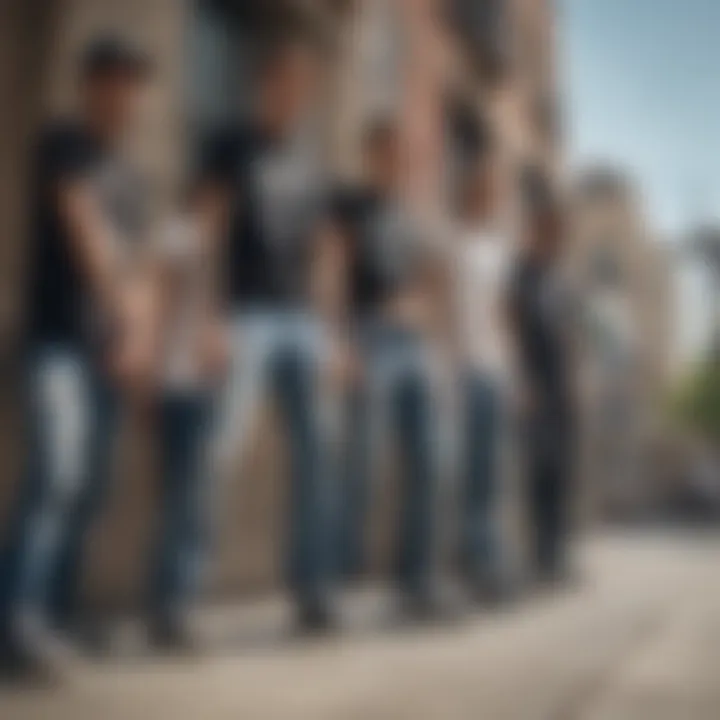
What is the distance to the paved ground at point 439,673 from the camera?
254 centimetres

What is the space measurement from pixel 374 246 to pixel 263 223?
44 centimetres

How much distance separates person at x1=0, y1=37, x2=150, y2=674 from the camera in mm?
2951

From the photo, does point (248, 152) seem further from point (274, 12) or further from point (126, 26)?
point (274, 12)

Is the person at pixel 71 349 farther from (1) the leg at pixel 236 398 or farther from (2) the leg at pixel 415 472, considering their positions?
(2) the leg at pixel 415 472

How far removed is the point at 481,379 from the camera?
176 inches

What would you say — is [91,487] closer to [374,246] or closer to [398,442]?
[374,246]

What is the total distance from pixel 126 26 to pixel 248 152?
2.48 ft

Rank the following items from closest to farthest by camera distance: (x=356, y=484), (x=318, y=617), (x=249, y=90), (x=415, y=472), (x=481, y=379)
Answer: (x=318, y=617)
(x=356, y=484)
(x=415, y=472)
(x=481, y=379)
(x=249, y=90)

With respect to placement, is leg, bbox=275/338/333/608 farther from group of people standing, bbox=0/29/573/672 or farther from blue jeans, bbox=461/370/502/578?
blue jeans, bbox=461/370/502/578

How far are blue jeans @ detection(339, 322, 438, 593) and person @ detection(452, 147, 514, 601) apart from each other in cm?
27

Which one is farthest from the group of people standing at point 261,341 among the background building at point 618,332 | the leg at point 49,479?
the background building at point 618,332

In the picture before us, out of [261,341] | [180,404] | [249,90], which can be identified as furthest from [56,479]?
[249,90]

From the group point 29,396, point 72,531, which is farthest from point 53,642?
point 29,396

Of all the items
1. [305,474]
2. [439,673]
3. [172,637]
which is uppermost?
[305,474]
